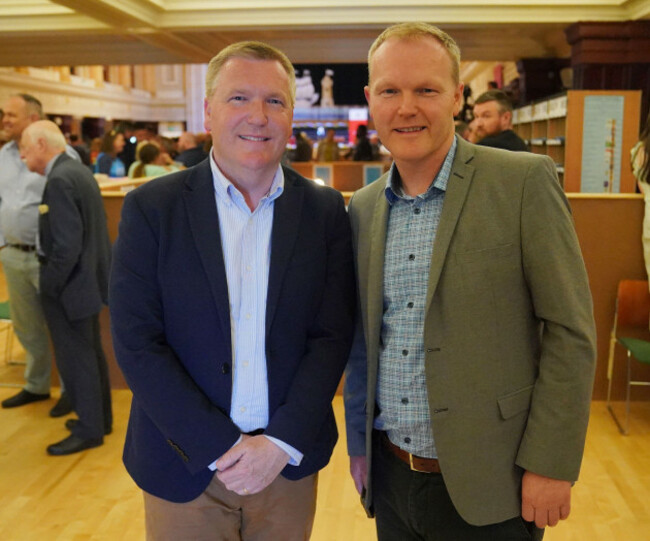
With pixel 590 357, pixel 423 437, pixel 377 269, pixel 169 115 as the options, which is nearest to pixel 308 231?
pixel 377 269

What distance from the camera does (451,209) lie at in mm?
1560

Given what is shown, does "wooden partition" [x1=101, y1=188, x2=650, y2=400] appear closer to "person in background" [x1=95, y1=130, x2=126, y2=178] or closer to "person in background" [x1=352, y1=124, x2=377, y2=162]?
"person in background" [x1=95, y1=130, x2=126, y2=178]

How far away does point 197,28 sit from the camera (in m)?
9.20

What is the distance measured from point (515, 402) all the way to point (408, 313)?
0.31 meters

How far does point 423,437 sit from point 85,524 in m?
2.15

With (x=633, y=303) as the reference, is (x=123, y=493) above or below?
below

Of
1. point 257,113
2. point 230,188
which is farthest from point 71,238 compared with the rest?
point 257,113

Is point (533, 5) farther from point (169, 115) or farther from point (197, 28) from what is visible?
point (169, 115)

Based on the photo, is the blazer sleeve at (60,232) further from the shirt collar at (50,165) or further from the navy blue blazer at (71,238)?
the shirt collar at (50,165)

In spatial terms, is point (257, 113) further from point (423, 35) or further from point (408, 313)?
point (408, 313)

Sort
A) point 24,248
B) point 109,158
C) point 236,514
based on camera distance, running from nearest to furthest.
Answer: point 236,514 < point 24,248 < point 109,158

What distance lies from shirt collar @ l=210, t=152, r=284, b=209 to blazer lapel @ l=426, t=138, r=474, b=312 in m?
0.40

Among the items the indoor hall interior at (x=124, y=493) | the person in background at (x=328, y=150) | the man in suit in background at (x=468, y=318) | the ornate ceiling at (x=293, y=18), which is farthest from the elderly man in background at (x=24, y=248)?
the person in background at (x=328, y=150)

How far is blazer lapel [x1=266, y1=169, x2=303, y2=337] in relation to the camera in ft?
5.32
